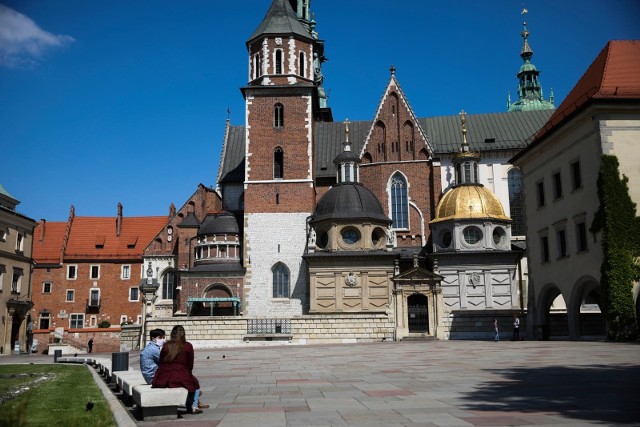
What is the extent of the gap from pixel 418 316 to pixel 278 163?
646 inches

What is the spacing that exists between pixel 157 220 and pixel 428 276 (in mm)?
36880

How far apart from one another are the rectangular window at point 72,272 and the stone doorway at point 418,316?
36134mm

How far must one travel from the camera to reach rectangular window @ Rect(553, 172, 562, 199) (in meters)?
33.3

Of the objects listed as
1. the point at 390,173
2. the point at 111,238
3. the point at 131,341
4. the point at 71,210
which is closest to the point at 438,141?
the point at 390,173

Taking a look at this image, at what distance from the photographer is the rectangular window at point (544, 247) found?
114 ft

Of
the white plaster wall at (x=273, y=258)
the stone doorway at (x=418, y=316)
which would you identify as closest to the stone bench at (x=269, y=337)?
the stone doorway at (x=418, y=316)

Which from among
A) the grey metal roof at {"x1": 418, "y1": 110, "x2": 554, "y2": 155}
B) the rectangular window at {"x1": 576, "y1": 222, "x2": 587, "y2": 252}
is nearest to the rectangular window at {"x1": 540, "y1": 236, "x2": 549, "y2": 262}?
the rectangular window at {"x1": 576, "y1": 222, "x2": 587, "y2": 252}

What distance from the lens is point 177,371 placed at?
31.8 ft

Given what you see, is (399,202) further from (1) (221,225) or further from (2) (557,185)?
(2) (557,185)

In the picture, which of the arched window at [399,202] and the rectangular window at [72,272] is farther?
the rectangular window at [72,272]

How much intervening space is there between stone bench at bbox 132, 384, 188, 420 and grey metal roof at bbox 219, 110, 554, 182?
44.7 metres

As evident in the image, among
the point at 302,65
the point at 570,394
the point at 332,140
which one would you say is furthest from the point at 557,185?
the point at 332,140

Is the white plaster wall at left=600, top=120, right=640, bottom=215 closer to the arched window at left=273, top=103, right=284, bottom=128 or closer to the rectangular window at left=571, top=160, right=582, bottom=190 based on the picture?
the rectangular window at left=571, top=160, right=582, bottom=190

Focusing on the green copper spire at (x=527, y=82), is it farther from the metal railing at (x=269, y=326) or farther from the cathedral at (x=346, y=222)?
the metal railing at (x=269, y=326)
